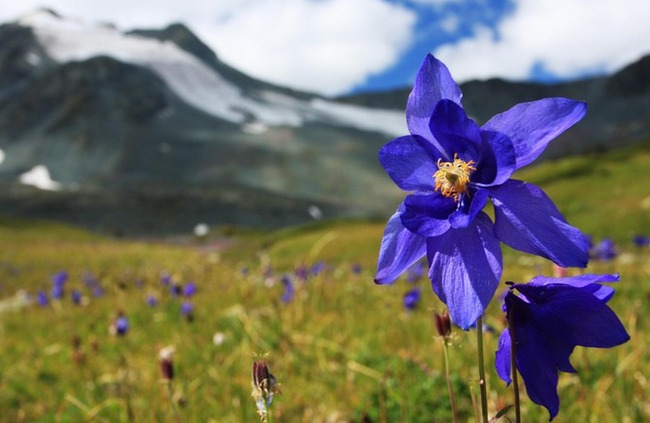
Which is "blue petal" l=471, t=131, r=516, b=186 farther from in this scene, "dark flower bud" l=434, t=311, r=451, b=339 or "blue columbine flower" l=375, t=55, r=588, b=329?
"dark flower bud" l=434, t=311, r=451, b=339

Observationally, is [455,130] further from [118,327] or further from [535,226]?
[118,327]

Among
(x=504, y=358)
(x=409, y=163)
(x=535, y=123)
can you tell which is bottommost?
(x=504, y=358)

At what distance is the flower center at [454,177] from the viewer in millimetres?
1225

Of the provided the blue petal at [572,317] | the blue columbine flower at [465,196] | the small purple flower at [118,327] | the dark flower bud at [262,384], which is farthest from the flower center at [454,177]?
the small purple flower at [118,327]

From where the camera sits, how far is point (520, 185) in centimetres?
111

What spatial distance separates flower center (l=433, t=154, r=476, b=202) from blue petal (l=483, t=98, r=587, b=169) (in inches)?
4.0

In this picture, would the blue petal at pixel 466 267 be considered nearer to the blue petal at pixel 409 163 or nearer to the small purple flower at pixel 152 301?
the blue petal at pixel 409 163

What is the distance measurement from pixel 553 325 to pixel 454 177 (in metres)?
0.36

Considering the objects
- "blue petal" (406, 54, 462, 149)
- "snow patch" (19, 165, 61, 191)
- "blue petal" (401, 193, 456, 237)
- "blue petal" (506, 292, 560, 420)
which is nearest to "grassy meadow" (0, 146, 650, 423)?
"blue petal" (506, 292, 560, 420)

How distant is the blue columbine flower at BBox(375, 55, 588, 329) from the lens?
108cm

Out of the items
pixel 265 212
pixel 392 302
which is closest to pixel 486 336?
pixel 392 302

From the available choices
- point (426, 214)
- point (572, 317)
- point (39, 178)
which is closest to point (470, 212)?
point (426, 214)

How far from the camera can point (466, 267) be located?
3.76ft

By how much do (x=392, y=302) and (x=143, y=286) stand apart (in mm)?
4854
